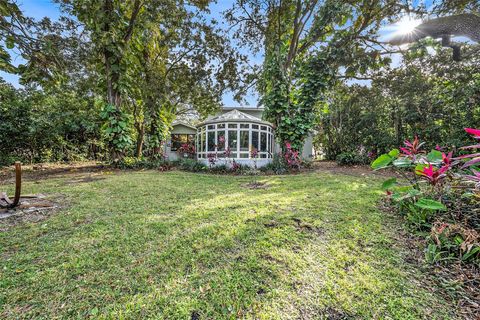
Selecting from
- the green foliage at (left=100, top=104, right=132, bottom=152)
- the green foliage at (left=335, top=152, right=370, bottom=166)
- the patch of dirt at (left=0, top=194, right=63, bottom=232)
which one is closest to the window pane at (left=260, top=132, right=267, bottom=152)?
the green foliage at (left=335, top=152, right=370, bottom=166)

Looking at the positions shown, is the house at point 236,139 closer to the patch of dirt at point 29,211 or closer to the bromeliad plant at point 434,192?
the patch of dirt at point 29,211

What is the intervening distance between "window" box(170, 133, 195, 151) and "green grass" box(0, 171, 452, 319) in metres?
11.8

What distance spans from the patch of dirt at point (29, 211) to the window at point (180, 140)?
11.0 meters

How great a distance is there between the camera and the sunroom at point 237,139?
30.7ft

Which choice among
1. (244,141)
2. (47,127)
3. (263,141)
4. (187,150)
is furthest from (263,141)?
(47,127)

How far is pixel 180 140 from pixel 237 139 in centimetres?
686

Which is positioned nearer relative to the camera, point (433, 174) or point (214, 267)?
point (214, 267)

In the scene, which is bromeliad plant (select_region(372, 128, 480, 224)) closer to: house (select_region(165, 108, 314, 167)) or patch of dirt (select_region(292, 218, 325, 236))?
patch of dirt (select_region(292, 218, 325, 236))

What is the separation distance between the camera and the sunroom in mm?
9352

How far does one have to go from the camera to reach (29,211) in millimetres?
3057

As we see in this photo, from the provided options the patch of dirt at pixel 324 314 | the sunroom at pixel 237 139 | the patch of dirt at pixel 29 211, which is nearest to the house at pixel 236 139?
the sunroom at pixel 237 139

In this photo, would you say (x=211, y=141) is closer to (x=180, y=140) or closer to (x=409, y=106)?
(x=180, y=140)

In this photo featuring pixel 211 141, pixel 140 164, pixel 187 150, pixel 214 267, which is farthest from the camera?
pixel 187 150

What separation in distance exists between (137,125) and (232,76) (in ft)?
20.6
